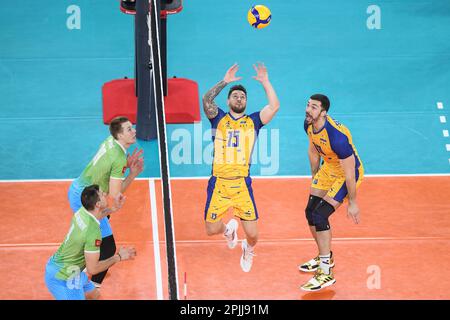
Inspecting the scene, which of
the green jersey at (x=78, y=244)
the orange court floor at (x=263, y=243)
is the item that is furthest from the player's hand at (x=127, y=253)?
the orange court floor at (x=263, y=243)

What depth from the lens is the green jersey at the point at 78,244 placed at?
304 inches

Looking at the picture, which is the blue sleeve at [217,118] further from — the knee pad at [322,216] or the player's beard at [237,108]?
the knee pad at [322,216]

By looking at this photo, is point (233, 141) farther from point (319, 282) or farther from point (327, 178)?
point (319, 282)

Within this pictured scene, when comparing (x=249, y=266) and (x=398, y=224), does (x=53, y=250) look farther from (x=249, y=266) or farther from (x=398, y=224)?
(x=398, y=224)

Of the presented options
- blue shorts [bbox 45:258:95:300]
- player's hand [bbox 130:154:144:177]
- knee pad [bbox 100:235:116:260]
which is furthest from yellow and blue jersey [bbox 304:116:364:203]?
blue shorts [bbox 45:258:95:300]

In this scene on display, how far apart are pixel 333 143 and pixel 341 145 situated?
0.10m

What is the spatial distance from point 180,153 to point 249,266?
14.0 feet

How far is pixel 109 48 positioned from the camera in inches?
698

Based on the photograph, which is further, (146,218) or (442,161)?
(442,161)

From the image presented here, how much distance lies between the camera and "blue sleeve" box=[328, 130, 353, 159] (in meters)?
9.09

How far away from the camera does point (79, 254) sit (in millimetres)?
7809

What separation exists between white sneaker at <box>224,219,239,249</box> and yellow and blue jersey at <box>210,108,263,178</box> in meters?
0.77

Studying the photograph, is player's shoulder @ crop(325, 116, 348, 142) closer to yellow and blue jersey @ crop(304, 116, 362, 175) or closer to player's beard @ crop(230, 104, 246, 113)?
yellow and blue jersey @ crop(304, 116, 362, 175)

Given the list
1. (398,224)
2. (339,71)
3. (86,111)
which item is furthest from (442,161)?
(86,111)
